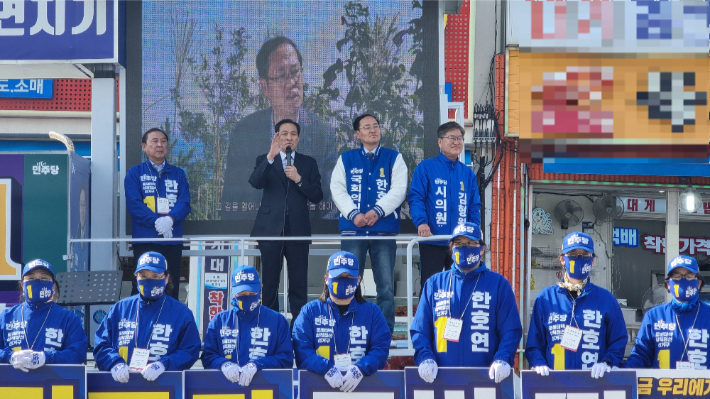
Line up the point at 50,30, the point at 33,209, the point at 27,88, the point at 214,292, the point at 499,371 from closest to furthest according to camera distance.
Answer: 1. the point at 499,371
2. the point at 33,209
3. the point at 50,30
4. the point at 214,292
5. the point at 27,88

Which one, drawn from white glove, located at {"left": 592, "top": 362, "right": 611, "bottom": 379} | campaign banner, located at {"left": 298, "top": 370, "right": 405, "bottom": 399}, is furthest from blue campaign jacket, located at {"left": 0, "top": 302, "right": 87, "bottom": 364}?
white glove, located at {"left": 592, "top": 362, "right": 611, "bottom": 379}

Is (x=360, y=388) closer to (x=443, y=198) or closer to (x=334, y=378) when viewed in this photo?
(x=334, y=378)

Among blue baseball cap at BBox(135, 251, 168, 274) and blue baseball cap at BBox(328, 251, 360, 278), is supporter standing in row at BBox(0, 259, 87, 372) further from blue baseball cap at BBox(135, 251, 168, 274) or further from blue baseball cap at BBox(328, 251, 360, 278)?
blue baseball cap at BBox(328, 251, 360, 278)

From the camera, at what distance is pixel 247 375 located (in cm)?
509

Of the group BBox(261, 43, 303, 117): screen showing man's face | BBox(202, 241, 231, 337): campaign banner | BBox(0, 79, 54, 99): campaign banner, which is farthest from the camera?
BBox(0, 79, 54, 99): campaign banner

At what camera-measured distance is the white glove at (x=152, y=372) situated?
16.7 ft

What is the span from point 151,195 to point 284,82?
2018 mm

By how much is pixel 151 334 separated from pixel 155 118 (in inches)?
132

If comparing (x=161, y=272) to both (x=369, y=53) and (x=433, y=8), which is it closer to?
(x=369, y=53)

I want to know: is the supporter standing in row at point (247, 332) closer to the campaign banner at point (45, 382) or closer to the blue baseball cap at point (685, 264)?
the campaign banner at point (45, 382)

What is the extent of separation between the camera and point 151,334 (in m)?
5.59

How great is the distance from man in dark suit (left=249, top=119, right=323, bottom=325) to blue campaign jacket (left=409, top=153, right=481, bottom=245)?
3.29 ft

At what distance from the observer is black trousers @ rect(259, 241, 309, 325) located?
7188 millimetres

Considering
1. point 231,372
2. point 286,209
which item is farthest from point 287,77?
point 231,372
